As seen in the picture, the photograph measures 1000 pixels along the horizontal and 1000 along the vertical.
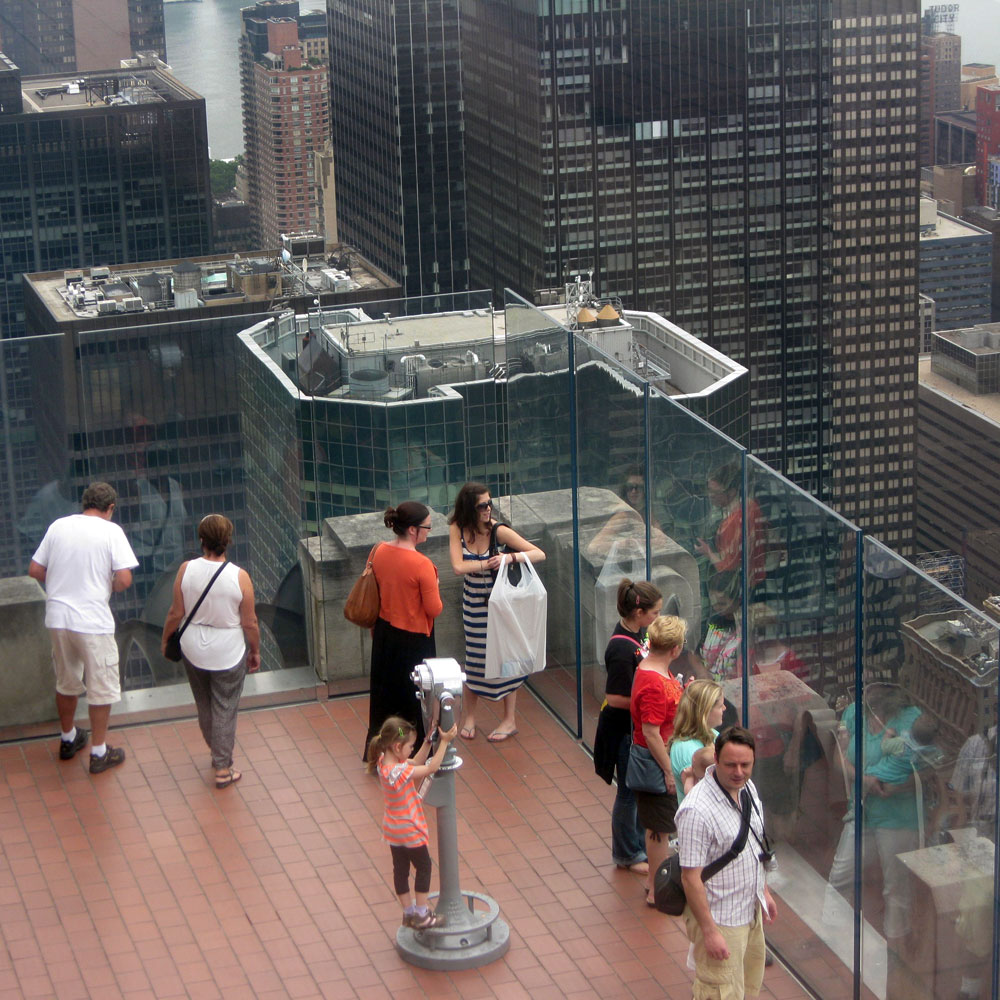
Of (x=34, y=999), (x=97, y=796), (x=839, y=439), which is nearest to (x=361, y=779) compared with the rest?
(x=97, y=796)

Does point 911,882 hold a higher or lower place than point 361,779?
higher

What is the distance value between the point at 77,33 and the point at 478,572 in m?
182

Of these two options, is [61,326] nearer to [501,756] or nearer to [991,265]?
[991,265]

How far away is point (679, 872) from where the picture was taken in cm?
534

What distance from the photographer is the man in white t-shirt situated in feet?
24.7

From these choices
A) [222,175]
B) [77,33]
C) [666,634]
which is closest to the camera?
[666,634]

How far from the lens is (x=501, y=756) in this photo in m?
8.06

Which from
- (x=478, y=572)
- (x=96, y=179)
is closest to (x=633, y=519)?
(x=478, y=572)

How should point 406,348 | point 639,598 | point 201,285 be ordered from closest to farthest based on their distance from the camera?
point 639,598
point 406,348
point 201,285

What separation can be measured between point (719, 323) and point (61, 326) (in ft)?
151

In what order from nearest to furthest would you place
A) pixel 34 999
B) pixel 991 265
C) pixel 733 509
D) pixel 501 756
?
pixel 34 999 < pixel 733 509 < pixel 501 756 < pixel 991 265

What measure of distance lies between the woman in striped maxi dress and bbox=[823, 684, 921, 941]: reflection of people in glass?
2390mm

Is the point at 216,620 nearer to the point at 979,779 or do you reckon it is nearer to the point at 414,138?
the point at 979,779

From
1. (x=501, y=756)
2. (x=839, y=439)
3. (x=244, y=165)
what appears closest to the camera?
(x=501, y=756)
